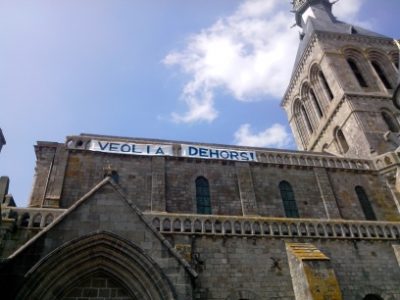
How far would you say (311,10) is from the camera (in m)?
38.0

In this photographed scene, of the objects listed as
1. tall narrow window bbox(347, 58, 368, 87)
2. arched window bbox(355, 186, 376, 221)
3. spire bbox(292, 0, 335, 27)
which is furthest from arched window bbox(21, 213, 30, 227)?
spire bbox(292, 0, 335, 27)

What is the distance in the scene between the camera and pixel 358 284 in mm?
12938

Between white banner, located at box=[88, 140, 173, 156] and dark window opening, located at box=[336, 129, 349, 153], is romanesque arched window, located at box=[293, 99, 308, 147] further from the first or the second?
white banner, located at box=[88, 140, 173, 156]

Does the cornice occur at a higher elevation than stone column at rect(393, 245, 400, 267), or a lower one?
higher

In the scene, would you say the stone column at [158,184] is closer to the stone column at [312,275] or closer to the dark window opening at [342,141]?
the stone column at [312,275]

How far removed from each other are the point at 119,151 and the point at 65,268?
373 inches

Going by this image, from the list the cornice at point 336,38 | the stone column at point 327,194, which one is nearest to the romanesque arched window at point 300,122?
the cornice at point 336,38

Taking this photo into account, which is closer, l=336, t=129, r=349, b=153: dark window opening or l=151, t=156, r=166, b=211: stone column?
l=151, t=156, r=166, b=211: stone column

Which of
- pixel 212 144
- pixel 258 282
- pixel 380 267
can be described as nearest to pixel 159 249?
pixel 258 282

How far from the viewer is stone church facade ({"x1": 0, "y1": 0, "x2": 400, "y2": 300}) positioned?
782 centimetres

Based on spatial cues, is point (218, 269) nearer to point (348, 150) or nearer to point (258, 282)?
point (258, 282)

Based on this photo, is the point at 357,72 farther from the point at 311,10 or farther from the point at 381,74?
the point at 311,10

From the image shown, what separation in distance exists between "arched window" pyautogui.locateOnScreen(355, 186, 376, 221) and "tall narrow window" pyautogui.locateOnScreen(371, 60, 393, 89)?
12224mm

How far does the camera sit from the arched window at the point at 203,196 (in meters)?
16.0
